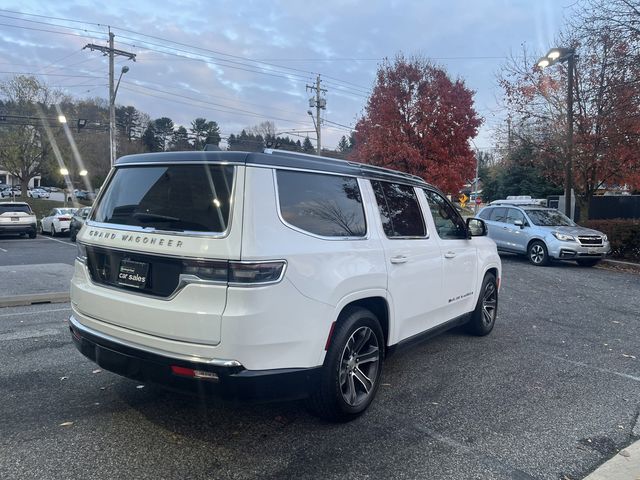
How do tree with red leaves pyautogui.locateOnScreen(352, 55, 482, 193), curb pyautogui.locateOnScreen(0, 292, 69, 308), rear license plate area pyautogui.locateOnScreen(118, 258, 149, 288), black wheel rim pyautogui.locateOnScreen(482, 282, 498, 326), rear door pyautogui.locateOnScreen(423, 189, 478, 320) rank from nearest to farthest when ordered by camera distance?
rear license plate area pyautogui.locateOnScreen(118, 258, 149, 288) < rear door pyautogui.locateOnScreen(423, 189, 478, 320) < black wheel rim pyautogui.locateOnScreen(482, 282, 498, 326) < curb pyautogui.locateOnScreen(0, 292, 69, 308) < tree with red leaves pyautogui.locateOnScreen(352, 55, 482, 193)

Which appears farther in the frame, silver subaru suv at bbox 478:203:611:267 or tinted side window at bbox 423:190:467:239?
silver subaru suv at bbox 478:203:611:267

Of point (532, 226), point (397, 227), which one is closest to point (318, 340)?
point (397, 227)

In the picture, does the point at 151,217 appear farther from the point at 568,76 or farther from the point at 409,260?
the point at 568,76

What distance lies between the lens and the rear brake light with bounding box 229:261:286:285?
2.81 meters

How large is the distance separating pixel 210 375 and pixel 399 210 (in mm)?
2267

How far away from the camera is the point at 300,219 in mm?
3236

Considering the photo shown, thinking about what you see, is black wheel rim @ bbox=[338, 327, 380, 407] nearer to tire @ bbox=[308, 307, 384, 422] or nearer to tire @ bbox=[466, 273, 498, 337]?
tire @ bbox=[308, 307, 384, 422]

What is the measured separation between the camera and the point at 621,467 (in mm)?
3102

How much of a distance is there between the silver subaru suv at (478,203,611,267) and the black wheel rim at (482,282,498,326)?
25.6 feet

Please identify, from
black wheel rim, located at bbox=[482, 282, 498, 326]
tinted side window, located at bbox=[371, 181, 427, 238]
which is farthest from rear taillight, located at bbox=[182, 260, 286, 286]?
black wheel rim, located at bbox=[482, 282, 498, 326]

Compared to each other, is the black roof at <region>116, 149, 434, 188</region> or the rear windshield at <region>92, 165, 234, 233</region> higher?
the black roof at <region>116, 149, 434, 188</region>

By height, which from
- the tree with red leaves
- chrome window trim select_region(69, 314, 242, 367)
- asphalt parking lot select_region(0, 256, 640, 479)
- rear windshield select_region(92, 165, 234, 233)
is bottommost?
asphalt parking lot select_region(0, 256, 640, 479)

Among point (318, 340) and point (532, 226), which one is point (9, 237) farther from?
point (318, 340)

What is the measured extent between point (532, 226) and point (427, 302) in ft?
34.5
